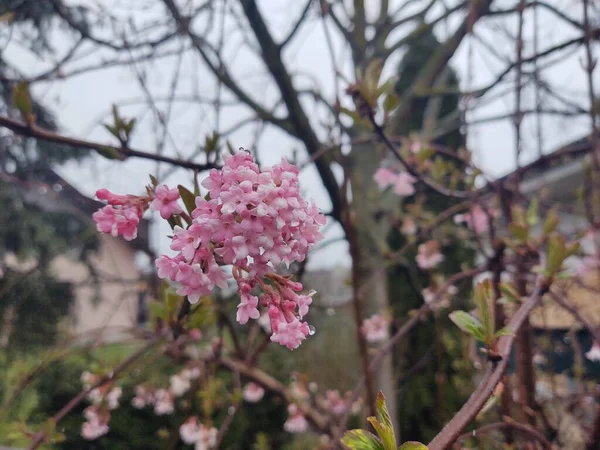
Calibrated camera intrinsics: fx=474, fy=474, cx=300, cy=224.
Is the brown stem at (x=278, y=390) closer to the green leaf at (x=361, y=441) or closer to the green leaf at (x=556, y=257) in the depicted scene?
the green leaf at (x=556, y=257)

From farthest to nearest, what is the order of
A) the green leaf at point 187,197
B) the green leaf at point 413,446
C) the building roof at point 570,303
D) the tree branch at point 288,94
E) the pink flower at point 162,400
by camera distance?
the pink flower at point 162,400
the tree branch at point 288,94
the building roof at point 570,303
the green leaf at point 187,197
the green leaf at point 413,446

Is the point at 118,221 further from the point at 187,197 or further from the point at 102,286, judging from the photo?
the point at 102,286

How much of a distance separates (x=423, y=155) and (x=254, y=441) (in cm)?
355

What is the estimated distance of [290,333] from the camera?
0.48 m

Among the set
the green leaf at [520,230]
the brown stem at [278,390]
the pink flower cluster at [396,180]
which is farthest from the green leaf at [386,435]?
the pink flower cluster at [396,180]

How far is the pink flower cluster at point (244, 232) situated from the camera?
1.40 ft

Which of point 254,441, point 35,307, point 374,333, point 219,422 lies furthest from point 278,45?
point 35,307

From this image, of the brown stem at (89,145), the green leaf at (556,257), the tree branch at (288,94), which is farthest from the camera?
the tree branch at (288,94)

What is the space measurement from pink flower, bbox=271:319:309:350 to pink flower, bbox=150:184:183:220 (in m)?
0.16

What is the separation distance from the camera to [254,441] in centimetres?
416

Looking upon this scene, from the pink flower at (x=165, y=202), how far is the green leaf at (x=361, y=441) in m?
0.27

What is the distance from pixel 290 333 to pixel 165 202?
0.19m

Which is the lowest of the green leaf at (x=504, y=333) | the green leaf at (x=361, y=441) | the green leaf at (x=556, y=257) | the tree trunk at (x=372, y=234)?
the green leaf at (x=361, y=441)

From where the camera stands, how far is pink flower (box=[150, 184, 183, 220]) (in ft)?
1.58
